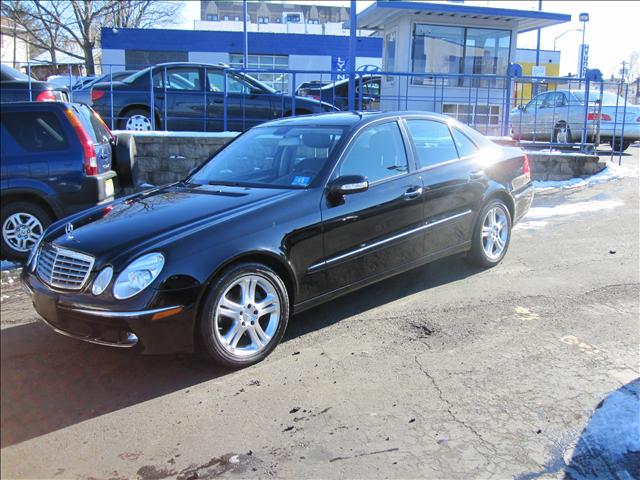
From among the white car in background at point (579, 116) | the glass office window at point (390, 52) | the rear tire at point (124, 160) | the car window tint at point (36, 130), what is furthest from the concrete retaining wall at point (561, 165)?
the car window tint at point (36, 130)

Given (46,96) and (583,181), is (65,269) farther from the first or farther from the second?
(583,181)

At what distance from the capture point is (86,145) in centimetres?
627

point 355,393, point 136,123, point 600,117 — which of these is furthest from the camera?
point 600,117

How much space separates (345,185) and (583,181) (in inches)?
335

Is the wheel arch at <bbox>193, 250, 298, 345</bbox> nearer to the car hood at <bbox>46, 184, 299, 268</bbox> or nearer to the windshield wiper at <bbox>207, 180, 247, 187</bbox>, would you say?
the car hood at <bbox>46, 184, 299, 268</bbox>

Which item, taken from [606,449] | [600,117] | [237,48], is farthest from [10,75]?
[237,48]

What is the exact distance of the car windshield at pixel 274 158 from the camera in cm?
450

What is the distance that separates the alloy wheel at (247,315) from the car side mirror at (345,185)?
0.88 meters

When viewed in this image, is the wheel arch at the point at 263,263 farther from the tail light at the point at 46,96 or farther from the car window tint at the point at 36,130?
the tail light at the point at 46,96

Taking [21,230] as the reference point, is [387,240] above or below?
above

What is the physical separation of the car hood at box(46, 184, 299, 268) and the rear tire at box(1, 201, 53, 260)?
2116mm

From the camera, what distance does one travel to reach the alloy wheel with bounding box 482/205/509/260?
5746mm

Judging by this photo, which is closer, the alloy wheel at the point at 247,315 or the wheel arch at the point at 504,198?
the alloy wheel at the point at 247,315

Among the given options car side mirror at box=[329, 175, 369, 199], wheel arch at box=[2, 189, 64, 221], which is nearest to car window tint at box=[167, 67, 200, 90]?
wheel arch at box=[2, 189, 64, 221]
